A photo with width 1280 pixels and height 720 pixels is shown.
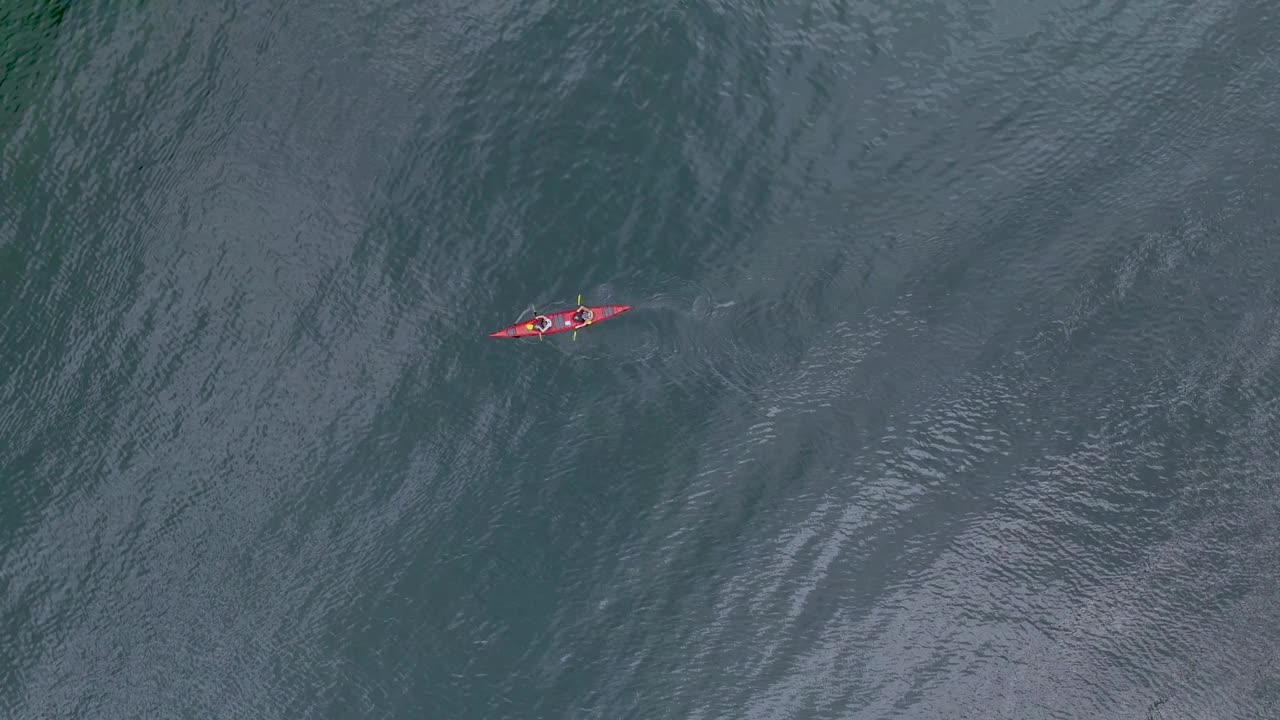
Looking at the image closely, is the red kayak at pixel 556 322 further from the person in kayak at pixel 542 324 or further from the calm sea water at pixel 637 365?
the calm sea water at pixel 637 365

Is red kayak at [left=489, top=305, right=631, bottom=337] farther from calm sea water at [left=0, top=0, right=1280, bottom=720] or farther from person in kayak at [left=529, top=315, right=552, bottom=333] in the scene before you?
calm sea water at [left=0, top=0, right=1280, bottom=720]

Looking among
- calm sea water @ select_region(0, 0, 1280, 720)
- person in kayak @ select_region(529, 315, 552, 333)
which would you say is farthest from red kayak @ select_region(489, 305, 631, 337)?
calm sea water @ select_region(0, 0, 1280, 720)

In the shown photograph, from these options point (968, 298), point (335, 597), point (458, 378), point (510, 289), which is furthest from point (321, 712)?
point (968, 298)

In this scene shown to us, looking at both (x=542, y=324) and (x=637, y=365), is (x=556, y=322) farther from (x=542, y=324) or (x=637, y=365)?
(x=637, y=365)

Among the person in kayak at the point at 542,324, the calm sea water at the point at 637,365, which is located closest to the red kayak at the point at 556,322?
the person in kayak at the point at 542,324

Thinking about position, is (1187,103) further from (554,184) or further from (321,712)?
(321,712)
